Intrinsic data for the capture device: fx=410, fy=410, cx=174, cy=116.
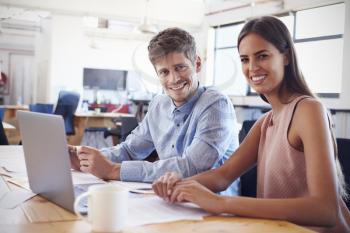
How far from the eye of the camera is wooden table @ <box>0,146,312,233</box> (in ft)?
2.85

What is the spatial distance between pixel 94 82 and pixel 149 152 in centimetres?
900

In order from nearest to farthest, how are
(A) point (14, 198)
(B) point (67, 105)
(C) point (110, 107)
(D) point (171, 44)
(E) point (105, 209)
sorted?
(E) point (105, 209), (A) point (14, 198), (D) point (171, 44), (B) point (67, 105), (C) point (110, 107)

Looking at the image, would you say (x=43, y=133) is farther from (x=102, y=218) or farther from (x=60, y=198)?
(x=102, y=218)

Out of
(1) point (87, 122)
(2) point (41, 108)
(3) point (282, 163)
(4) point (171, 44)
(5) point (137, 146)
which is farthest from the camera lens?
(1) point (87, 122)

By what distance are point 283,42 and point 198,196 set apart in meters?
0.58

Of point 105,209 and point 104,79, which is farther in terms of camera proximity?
point 104,79

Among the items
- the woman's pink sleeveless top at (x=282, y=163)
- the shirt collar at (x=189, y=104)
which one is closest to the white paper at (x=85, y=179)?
the shirt collar at (x=189, y=104)

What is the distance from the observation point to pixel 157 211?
3.38 feet

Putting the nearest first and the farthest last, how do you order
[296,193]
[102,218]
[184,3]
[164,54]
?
1. [102,218]
2. [296,193]
3. [164,54]
4. [184,3]

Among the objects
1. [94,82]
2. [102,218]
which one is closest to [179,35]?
[102,218]

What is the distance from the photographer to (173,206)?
1.10m

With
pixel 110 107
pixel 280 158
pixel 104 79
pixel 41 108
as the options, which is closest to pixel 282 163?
pixel 280 158

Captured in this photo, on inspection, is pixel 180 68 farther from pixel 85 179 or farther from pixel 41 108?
pixel 41 108

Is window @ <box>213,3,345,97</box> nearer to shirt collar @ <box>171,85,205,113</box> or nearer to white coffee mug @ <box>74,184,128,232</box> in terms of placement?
shirt collar @ <box>171,85,205,113</box>
